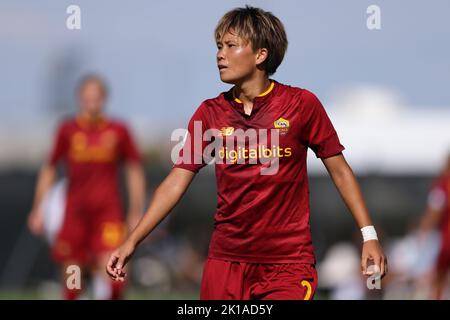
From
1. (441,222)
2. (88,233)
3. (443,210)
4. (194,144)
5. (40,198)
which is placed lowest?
(441,222)

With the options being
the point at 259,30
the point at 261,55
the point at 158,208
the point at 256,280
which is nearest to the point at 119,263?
the point at 158,208

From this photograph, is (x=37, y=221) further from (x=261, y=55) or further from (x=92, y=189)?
(x=261, y=55)

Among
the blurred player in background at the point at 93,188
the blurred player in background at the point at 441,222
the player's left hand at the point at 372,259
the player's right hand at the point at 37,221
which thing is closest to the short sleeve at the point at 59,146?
the blurred player in background at the point at 93,188

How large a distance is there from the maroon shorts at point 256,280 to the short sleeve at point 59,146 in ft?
17.6

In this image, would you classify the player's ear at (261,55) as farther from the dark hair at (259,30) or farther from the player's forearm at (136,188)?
the player's forearm at (136,188)

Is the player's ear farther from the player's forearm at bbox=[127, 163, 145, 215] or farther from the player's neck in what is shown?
the player's forearm at bbox=[127, 163, 145, 215]

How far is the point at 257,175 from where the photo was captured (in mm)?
6652

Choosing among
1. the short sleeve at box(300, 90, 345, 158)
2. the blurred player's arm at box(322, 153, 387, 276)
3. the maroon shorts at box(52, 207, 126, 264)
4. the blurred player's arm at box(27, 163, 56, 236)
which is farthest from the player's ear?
the blurred player's arm at box(27, 163, 56, 236)

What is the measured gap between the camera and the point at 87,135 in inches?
457

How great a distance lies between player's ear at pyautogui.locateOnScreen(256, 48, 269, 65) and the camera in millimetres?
6812

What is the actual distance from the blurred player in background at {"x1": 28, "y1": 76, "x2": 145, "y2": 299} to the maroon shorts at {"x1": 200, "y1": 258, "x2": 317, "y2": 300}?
478 cm

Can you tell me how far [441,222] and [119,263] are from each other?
27.5ft

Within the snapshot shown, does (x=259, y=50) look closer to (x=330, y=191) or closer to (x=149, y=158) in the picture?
(x=330, y=191)
